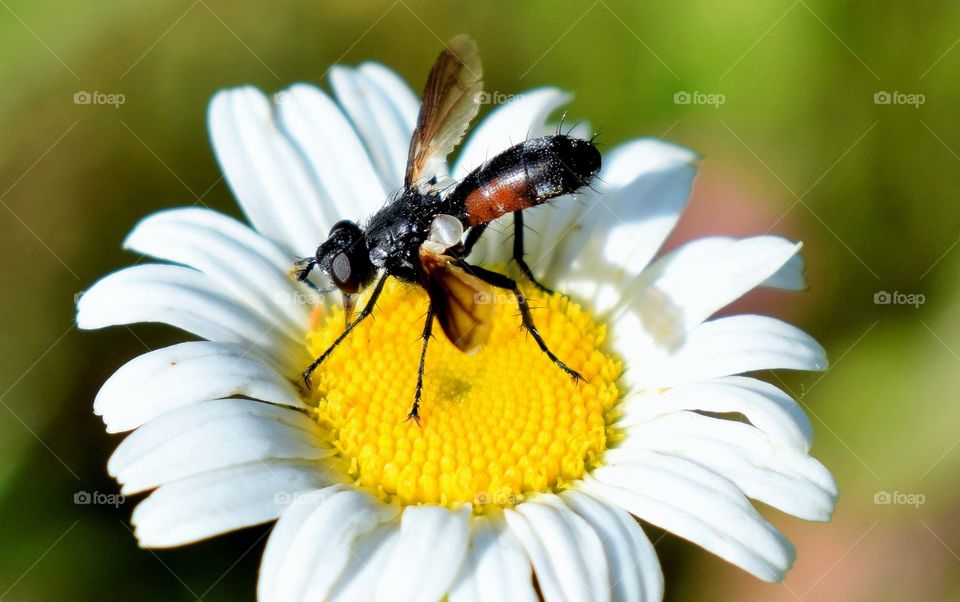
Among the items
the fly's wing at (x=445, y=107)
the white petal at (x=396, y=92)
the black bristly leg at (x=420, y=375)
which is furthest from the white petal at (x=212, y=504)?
the white petal at (x=396, y=92)

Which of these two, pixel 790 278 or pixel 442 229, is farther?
pixel 790 278

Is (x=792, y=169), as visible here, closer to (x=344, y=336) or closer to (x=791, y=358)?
(x=791, y=358)

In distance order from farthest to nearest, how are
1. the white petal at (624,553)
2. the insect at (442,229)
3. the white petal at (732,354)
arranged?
→ the insect at (442,229) → the white petal at (732,354) → the white petal at (624,553)

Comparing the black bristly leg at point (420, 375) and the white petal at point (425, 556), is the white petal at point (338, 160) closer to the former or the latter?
the black bristly leg at point (420, 375)

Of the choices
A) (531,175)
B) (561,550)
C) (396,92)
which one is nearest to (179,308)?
(531,175)

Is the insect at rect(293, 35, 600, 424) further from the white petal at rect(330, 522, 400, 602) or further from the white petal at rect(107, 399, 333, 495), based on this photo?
the white petal at rect(330, 522, 400, 602)

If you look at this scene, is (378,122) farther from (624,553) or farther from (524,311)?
(624,553)

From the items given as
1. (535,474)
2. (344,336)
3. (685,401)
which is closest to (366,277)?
(344,336)
